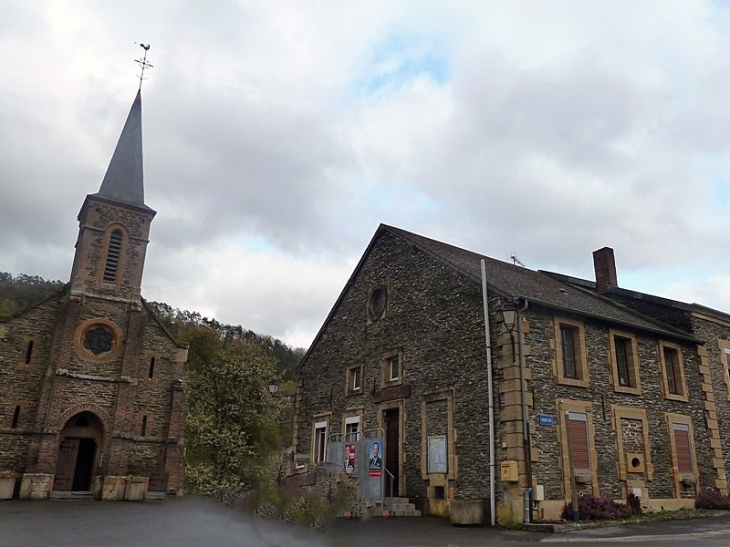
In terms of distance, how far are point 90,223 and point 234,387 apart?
12504 mm

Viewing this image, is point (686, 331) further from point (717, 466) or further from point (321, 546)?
point (321, 546)

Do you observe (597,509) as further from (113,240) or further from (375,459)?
(113,240)

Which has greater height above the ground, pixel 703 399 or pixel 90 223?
pixel 90 223

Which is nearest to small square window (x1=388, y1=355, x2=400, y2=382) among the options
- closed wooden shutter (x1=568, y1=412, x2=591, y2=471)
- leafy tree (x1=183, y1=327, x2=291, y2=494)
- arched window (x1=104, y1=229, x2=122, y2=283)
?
closed wooden shutter (x1=568, y1=412, x2=591, y2=471)

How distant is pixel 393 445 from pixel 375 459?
1950 mm

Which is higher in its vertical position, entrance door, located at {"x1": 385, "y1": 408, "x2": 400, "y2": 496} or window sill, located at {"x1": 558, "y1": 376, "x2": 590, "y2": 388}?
window sill, located at {"x1": 558, "y1": 376, "x2": 590, "y2": 388}

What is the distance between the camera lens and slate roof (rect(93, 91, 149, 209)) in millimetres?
31891

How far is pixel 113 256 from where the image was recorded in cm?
3030

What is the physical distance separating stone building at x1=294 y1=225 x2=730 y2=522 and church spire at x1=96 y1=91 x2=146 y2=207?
16.6 m

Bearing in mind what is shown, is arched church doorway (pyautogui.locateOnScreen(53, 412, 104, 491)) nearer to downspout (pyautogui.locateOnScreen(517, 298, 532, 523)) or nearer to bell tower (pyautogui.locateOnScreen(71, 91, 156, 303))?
bell tower (pyautogui.locateOnScreen(71, 91, 156, 303))

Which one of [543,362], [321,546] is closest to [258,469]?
[543,362]

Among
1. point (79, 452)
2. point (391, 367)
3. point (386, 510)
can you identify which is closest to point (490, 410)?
point (386, 510)

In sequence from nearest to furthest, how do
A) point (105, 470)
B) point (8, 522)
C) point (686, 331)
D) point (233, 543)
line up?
point (233, 543), point (8, 522), point (686, 331), point (105, 470)

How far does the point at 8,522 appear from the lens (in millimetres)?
13820
